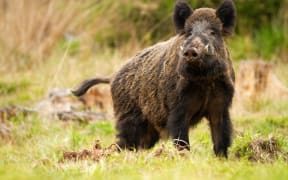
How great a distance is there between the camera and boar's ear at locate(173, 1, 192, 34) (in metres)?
7.36

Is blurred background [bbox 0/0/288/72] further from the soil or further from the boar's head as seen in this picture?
the soil

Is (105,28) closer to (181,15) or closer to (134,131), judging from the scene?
(134,131)

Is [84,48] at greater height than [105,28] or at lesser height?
lesser

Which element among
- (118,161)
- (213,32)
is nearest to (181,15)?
(213,32)

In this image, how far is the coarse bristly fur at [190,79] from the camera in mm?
6887

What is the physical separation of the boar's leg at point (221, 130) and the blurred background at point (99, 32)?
6.85m

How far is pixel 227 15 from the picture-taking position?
7.46 meters

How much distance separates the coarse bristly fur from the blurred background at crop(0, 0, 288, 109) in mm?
6158

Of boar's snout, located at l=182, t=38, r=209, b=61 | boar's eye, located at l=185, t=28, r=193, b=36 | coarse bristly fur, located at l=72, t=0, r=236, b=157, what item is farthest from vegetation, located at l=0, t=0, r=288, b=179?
boar's snout, located at l=182, t=38, r=209, b=61

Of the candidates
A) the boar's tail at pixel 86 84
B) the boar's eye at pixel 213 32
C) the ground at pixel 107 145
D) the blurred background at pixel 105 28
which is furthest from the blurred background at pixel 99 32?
the boar's eye at pixel 213 32

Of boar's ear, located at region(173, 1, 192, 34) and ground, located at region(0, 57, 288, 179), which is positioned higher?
boar's ear, located at region(173, 1, 192, 34)

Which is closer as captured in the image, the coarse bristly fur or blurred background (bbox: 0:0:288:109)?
the coarse bristly fur

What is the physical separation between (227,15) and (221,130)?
1.20 m

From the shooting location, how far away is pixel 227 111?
7.36m
